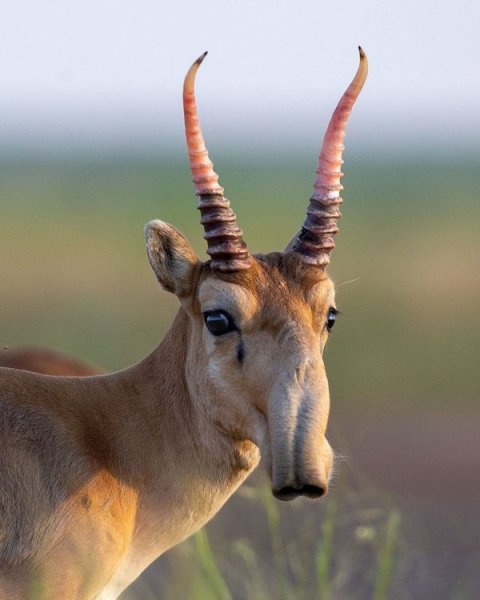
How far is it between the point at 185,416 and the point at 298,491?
1363mm

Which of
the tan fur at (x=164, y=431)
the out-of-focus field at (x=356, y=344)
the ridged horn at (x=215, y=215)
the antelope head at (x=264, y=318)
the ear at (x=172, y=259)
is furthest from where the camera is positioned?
the out-of-focus field at (x=356, y=344)

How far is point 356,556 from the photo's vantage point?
16.9 meters

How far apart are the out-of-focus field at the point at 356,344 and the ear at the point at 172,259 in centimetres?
123

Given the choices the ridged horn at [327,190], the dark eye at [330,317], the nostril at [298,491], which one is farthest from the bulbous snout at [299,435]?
the ridged horn at [327,190]

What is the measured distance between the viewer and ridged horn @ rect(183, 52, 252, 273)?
31.3ft

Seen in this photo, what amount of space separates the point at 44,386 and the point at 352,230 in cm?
3695

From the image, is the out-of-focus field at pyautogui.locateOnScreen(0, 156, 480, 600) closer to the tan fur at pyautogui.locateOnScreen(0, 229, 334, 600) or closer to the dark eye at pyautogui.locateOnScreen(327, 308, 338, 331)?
the tan fur at pyautogui.locateOnScreen(0, 229, 334, 600)

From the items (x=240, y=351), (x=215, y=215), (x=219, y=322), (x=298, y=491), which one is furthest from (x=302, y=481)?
(x=215, y=215)

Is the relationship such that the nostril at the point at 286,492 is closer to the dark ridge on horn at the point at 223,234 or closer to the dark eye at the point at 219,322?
the dark eye at the point at 219,322

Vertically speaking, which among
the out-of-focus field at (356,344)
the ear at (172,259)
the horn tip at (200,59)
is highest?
the horn tip at (200,59)

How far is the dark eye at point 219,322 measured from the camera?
31.0 feet

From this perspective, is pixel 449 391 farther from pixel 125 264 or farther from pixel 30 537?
pixel 30 537

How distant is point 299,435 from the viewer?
29.1ft

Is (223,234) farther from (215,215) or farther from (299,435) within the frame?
(299,435)
